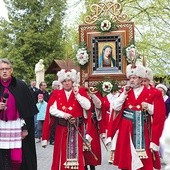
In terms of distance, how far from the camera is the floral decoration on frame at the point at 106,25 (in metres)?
9.21

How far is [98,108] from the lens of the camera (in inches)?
349

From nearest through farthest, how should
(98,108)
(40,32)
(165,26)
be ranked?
(98,108) < (165,26) < (40,32)

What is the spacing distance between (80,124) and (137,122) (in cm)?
110

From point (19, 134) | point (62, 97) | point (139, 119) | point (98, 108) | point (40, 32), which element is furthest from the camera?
point (40, 32)

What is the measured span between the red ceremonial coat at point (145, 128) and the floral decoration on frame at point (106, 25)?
2191 millimetres

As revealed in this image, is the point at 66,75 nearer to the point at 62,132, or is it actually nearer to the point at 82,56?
the point at 62,132

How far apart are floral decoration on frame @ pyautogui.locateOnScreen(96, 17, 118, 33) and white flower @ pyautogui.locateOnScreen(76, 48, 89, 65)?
0.51 metres

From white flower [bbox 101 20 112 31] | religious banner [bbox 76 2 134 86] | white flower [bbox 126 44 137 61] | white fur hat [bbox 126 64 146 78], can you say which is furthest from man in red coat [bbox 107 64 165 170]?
white flower [bbox 101 20 112 31]

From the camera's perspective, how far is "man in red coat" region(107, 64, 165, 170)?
23.6ft

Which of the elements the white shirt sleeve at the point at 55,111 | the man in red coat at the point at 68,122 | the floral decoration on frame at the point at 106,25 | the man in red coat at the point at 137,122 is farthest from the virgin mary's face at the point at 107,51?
the man in red coat at the point at 137,122

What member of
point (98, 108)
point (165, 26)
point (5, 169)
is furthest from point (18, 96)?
point (165, 26)

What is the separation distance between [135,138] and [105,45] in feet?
8.00

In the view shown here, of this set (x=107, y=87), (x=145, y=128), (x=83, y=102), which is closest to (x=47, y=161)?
(x=107, y=87)

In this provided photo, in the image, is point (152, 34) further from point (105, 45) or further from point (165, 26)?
point (105, 45)
